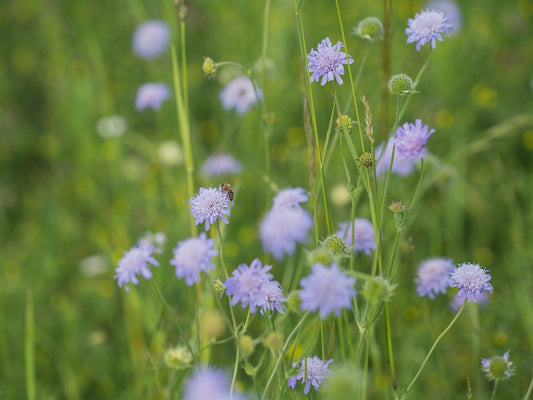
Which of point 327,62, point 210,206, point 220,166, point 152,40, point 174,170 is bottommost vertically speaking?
point 210,206

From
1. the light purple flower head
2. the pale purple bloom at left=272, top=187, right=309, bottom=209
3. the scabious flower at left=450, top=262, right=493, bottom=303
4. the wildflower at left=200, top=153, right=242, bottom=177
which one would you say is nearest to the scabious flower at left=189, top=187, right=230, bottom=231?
the pale purple bloom at left=272, top=187, right=309, bottom=209

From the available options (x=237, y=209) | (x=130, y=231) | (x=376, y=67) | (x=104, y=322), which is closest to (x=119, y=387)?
(x=104, y=322)

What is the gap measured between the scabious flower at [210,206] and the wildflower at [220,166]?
3.73 feet

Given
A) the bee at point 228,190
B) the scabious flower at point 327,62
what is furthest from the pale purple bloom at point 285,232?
the scabious flower at point 327,62

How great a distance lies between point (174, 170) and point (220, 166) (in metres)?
0.41

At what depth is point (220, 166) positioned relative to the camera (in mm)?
2191

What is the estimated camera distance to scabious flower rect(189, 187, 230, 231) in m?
1.03

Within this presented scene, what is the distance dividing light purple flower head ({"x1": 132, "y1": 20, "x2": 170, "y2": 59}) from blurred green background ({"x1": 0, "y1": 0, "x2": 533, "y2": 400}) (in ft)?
0.31

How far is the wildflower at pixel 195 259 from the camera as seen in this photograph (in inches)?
35.9

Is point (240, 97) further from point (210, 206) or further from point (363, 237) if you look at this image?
point (210, 206)

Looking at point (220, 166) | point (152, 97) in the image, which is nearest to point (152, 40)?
point (152, 97)

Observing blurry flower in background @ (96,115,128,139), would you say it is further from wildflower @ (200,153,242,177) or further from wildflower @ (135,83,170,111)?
wildflower @ (200,153,242,177)

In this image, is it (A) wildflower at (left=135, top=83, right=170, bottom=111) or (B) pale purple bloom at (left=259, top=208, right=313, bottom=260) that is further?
(A) wildflower at (left=135, top=83, right=170, bottom=111)

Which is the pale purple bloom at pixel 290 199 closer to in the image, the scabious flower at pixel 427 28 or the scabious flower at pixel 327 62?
the scabious flower at pixel 327 62
